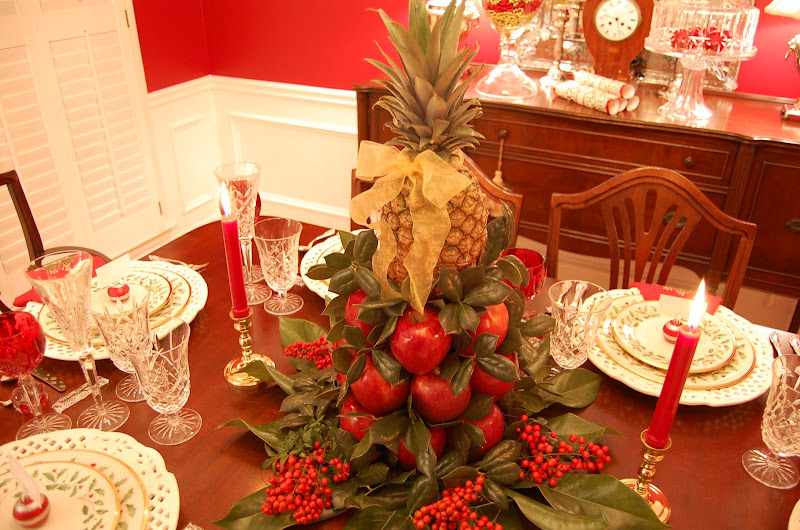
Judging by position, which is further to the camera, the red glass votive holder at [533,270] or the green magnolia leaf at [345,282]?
the red glass votive holder at [533,270]

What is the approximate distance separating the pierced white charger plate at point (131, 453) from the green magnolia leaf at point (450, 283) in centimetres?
48

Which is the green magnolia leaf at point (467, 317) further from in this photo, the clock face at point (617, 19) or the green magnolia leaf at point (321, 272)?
the clock face at point (617, 19)

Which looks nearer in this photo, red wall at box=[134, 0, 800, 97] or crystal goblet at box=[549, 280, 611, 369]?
crystal goblet at box=[549, 280, 611, 369]

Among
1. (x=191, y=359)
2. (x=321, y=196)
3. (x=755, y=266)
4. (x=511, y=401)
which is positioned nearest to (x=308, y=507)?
(x=511, y=401)

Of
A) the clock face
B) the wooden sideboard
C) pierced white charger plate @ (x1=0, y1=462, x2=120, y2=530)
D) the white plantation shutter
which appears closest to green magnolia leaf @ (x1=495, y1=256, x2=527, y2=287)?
pierced white charger plate @ (x1=0, y1=462, x2=120, y2=530)

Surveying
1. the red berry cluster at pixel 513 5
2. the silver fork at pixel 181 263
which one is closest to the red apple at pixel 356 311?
the silver fork at pixel 181 263

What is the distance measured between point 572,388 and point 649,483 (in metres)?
0.23

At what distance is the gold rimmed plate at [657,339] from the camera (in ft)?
3.81

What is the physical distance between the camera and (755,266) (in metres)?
2.27

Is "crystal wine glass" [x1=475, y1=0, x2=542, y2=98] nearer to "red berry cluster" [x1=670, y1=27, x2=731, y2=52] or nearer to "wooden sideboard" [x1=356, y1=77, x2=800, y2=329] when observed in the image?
"wooden sideboard" [x1=356, y1=77, x2=800, y2=329]

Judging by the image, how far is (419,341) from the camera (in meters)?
0.84

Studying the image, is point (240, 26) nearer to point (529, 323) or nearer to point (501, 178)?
point (501, 178)

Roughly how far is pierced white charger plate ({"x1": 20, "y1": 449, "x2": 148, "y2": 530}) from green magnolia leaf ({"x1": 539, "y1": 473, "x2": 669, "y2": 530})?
56cm

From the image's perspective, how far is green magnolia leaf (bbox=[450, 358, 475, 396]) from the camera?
833 mm
